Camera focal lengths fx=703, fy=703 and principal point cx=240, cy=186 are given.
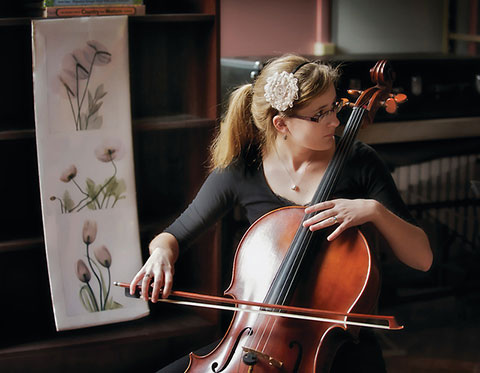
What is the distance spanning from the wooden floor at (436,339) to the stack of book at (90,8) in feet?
4.90

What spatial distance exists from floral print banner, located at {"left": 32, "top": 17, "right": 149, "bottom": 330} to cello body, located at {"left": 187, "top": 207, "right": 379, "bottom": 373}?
0.63 m

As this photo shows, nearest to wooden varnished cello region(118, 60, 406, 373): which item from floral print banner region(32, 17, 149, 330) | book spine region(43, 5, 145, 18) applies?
floral print banner region(32, 17, 149, 330)

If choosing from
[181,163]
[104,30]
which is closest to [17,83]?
[104,30]

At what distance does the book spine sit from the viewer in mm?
1888

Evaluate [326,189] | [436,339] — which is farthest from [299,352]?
[436,339]

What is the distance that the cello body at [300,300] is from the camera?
55.0 inches

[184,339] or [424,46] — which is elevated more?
[424,46]

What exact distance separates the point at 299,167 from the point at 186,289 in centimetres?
87

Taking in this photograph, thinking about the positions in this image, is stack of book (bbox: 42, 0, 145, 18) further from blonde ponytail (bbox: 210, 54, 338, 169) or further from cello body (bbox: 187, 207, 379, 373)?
cello body (bbox: 187, 207, 379, 373)

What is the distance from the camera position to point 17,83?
2.09 meters

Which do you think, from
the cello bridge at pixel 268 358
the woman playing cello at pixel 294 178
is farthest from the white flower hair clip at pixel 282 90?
the cello bridge at pixel 268 358

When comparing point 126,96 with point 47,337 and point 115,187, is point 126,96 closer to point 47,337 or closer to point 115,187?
point 115,187

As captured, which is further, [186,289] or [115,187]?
[186,289]

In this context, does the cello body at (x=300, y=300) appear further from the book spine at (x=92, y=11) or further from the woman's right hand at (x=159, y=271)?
the book spine at (x=92, y=11)
